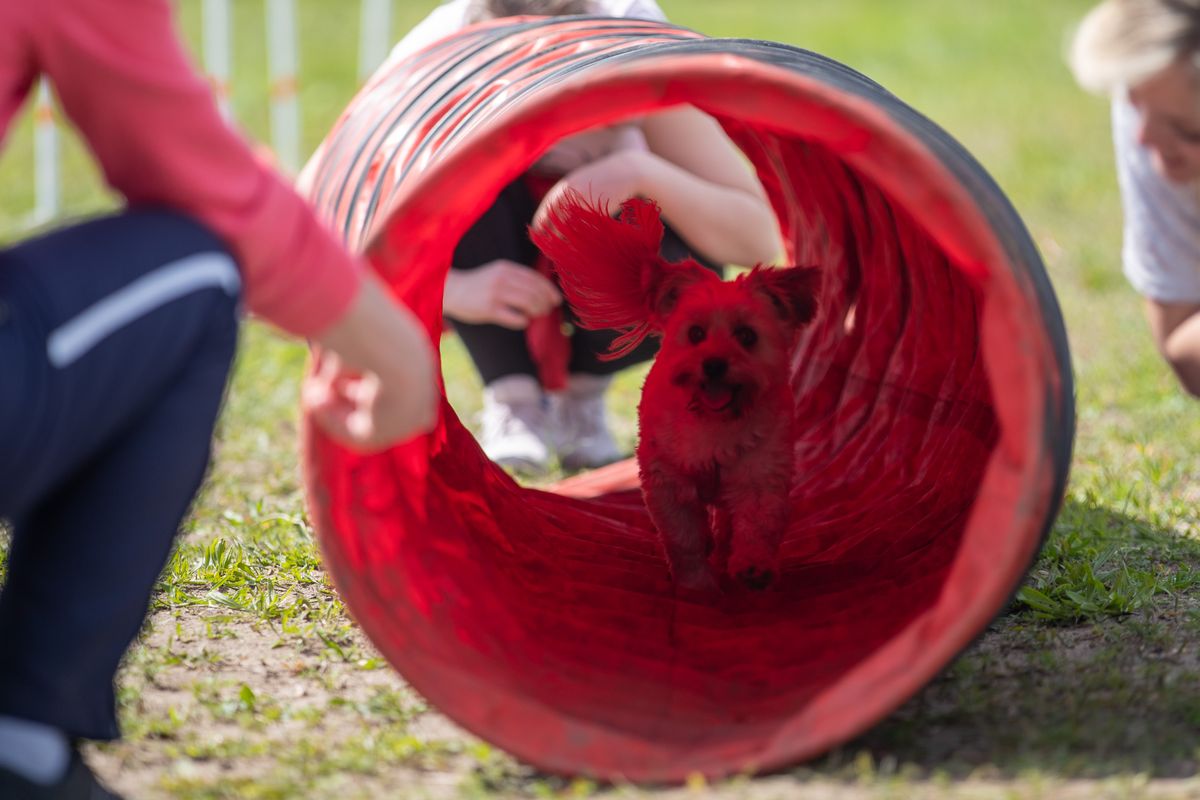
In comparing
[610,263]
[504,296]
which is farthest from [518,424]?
[610,263]

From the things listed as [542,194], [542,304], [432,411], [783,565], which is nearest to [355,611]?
[432,411]

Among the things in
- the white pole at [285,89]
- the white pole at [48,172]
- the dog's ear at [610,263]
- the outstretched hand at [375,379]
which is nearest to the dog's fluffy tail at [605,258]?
the dog's ear at [610,263]

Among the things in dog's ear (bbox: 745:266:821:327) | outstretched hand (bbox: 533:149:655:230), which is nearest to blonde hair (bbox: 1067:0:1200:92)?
dog's ear (bbox: 745:266:821:327)

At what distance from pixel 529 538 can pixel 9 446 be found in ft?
4.62

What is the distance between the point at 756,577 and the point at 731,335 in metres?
0.47

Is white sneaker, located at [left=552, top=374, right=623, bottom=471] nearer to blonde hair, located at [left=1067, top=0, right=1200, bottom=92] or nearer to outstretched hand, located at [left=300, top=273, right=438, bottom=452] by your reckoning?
blonde hair, located at [left=1067, top=0, right=1200, bottom=92]

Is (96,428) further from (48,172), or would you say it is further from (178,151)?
(48,172)

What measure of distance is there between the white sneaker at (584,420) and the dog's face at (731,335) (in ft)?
3.96

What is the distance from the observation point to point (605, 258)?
2807 millimetres

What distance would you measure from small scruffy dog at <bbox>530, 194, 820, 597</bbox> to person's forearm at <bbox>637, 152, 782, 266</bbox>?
62 centimetres

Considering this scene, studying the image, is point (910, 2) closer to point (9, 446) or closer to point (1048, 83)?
point (1048, 83)

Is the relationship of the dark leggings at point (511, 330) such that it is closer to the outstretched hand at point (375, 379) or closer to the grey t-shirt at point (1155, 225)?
the grey t-shirt at point (1155, 225)

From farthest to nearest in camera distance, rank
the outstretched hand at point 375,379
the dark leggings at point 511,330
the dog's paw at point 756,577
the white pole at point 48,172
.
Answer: the white pole at point 48,172, the dark leggings at point 511,330, the dog's paw at point 756,577, the outstretched hand at point 375,379

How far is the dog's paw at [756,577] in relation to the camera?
8.91 ft
